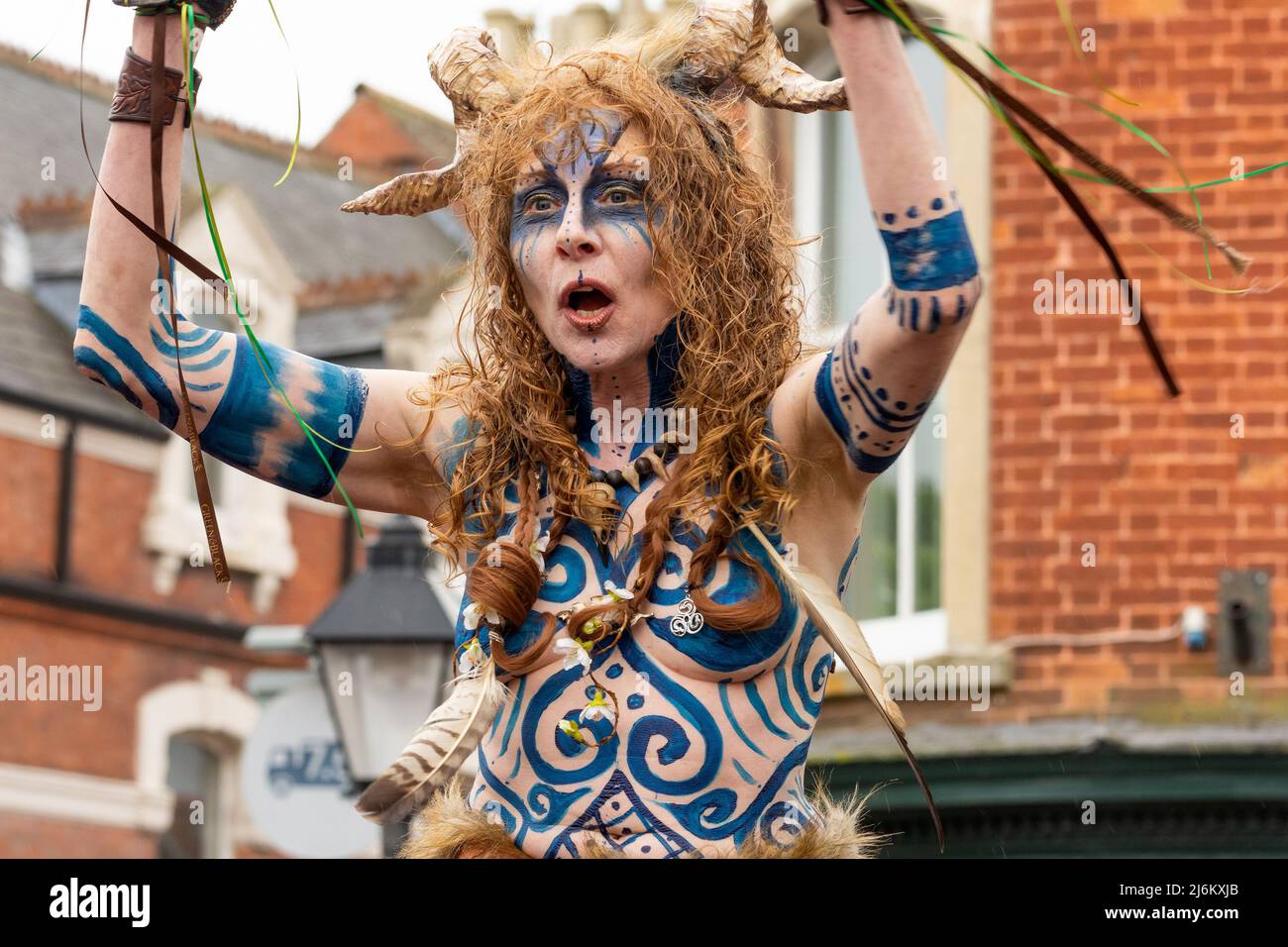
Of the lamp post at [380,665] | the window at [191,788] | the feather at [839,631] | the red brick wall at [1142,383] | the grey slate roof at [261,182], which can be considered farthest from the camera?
the grey slate roof at [261,182]

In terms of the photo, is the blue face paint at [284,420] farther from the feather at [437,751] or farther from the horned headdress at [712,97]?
the feather at [437,751]

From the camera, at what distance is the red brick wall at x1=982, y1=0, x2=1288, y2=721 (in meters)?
9.15

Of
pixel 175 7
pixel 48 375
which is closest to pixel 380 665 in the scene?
pixel 175 7

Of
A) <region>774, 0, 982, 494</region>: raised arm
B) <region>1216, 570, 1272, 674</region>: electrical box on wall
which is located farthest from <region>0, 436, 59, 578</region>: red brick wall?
<region>774, 0, 982, 494</region>: raised arm

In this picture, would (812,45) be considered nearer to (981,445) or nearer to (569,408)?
(981,445)

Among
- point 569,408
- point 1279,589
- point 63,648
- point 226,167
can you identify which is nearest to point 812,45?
point 1279,589

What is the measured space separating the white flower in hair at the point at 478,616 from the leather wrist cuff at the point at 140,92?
856mm

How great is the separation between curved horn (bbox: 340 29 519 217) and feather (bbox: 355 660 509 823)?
0.79m

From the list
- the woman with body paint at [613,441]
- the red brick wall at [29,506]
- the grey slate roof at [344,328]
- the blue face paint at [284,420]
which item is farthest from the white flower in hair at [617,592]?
the grey slate roof at [344,328]

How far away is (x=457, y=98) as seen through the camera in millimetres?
4137

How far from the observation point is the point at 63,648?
736 inches

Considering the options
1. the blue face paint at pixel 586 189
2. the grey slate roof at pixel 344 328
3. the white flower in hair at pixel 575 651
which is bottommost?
the white flower in hair at pixel 575 651

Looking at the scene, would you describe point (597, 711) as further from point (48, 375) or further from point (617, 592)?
point (48, 375)

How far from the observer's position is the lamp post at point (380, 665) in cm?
687
